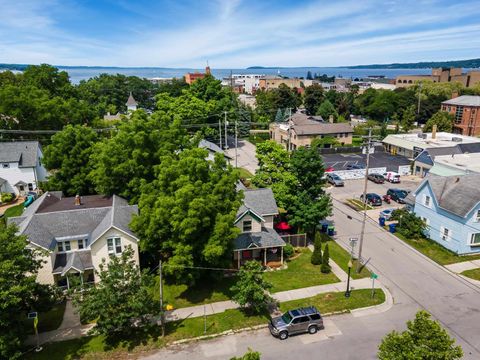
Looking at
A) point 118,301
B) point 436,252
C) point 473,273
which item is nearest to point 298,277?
point 436,252

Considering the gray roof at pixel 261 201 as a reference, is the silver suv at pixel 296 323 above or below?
below

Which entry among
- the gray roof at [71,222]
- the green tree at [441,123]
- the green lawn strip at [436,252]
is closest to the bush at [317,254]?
the green lawn strip at [436,252]

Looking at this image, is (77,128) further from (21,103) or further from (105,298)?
(105,298)

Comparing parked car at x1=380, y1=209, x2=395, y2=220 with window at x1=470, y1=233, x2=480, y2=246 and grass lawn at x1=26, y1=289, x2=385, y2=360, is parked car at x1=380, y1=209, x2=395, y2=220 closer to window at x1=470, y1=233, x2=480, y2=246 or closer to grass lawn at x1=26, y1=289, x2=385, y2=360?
window at x1=470, y1=233, x2=480, y2=246

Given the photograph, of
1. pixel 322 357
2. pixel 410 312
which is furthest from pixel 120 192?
pixel 410 312

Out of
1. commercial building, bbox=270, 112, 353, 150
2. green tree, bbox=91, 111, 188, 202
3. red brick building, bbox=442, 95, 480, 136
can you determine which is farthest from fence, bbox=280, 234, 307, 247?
red brick building, bbox=442, 95, 480, 136

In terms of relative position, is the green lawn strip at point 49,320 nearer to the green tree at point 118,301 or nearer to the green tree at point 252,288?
the green tree at point 118,301

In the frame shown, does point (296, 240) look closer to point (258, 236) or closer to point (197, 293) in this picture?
point (258, 236)
